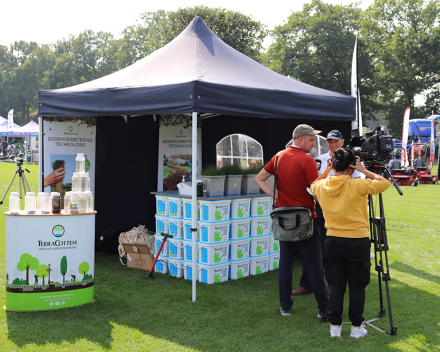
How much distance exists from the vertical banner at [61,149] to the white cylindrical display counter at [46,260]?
209 centimetres

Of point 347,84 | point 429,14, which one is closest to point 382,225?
point 347,84

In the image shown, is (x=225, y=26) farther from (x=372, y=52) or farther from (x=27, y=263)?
(x=372, y=52)

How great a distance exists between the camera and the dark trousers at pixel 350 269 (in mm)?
3299

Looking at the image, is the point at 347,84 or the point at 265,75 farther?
the point at 347,84

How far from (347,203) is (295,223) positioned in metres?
0.70

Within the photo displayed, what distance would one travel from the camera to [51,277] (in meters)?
4.08

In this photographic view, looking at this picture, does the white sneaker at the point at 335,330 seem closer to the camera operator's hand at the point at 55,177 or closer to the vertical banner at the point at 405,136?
the camera operator's hand at the point at 55,177

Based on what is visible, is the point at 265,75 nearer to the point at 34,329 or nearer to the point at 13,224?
the point at 13,224

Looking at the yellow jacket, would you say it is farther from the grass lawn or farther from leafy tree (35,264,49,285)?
leafy tree (35,264,49,285)

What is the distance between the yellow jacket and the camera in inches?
127

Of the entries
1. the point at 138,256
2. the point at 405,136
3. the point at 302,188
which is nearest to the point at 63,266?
the point at 138,256

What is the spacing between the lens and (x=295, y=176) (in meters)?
3.90

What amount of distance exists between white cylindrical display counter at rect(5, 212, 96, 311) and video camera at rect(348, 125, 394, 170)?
263 centimetres

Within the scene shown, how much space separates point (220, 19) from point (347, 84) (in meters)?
20.5
